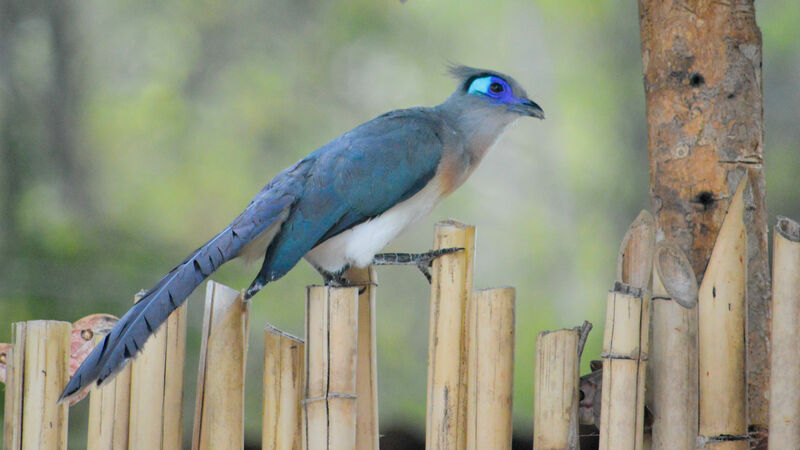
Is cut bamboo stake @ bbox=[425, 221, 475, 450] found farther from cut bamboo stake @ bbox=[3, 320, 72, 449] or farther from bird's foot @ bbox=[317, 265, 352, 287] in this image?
cut bamboo stake @ bbox=[3, 320, 72, 449]

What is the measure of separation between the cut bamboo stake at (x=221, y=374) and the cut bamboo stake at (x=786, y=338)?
40.1 inches

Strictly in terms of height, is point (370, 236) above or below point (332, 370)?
above

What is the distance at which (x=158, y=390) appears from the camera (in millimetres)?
1613

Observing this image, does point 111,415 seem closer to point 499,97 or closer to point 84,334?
point 84,334

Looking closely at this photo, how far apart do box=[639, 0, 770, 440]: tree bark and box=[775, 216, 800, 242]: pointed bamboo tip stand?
0.45 meters

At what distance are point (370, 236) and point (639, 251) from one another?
0.69 meters

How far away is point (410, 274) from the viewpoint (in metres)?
3.39

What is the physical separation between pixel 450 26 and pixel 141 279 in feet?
5.37

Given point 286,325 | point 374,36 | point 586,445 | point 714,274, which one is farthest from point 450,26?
point 714,274

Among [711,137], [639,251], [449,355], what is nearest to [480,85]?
[711,137]

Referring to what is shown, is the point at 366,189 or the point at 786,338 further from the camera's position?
the point at 366,189

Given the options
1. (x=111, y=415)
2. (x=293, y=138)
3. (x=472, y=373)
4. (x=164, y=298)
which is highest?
(x=293, y=138)

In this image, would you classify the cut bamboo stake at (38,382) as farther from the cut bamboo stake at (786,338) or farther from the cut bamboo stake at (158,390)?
Answer: the cut bamboo stake at (786,338)

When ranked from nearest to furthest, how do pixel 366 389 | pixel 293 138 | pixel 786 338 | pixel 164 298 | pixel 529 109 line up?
pixel 786 338
pixel 164 298
pixel 366 389
pixel 529 109
pixel 293 138
